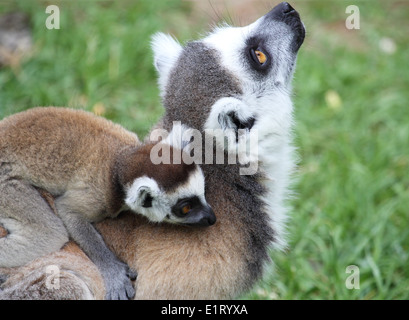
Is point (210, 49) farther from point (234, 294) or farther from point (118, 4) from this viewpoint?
point (118, 4)

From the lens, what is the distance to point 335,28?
9094 mm

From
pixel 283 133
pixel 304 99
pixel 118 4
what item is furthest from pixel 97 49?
pixel 283 133

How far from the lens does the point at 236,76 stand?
393 cm

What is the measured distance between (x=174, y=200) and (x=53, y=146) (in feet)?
2.92

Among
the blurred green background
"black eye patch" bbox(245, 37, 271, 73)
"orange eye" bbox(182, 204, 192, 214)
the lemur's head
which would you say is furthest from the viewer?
the blurred green background

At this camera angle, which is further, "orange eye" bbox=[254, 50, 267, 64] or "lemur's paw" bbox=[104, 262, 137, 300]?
"orange eye" bbox=[254, 50, 267, 64]

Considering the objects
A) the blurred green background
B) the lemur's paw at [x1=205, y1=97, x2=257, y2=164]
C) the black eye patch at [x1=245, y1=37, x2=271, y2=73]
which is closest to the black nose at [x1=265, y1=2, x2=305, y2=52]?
the black eye patch at [x1=245, y1=37, x2=271, y2=73]

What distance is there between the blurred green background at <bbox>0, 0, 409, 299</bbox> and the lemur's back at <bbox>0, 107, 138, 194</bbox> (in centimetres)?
109

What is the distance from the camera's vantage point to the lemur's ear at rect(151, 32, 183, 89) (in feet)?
13.9

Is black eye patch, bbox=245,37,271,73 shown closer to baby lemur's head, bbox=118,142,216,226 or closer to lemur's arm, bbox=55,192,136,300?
baby lemur's head, bbox=118,142,216,226

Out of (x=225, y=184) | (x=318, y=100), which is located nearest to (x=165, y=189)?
(x=225, y=184)

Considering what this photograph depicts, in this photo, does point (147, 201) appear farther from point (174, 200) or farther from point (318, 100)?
point (318, 100)

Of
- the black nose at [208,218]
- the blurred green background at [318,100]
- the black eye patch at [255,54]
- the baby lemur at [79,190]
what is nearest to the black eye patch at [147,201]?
the baby lemur at [79,190]
